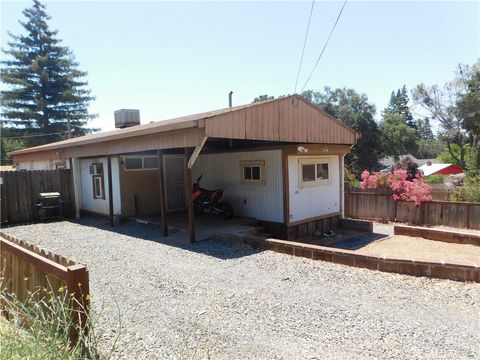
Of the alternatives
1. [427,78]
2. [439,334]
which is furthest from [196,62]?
[427,78]

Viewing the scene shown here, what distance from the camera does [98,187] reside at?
11852 millimetres

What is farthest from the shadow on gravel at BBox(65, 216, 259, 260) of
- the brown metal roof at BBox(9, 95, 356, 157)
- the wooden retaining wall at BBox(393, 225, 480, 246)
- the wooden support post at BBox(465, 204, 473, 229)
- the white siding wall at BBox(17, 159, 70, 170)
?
the wooden support post at BBox(465, 204, 473, 229)

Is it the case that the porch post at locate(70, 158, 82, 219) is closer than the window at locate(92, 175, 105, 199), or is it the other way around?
the window at locate(92, 175, 105, 199)

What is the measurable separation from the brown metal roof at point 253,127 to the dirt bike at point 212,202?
264 cm

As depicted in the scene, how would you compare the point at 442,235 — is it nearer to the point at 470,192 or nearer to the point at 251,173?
the point at 251,173

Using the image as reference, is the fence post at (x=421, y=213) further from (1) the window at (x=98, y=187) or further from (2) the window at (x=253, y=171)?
(1) the window at (x=98, y=187)

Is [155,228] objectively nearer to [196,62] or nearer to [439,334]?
[196,62]

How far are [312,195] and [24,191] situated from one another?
9.46 meters

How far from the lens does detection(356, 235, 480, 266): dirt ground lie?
6.75 metres

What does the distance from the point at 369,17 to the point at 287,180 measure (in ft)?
15.3

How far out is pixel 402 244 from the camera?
8.34 meters

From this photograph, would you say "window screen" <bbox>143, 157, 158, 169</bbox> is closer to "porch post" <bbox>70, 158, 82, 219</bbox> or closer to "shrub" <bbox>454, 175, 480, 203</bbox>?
"porch post" <bbox>70, 158, 82, 219</bbox>

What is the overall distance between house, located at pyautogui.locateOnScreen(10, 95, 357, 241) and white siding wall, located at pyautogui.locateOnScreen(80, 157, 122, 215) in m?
0.03

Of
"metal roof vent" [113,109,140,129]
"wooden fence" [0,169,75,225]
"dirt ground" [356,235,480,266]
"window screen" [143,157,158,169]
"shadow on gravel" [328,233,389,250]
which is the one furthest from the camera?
"metal roof vent" [113,109,140,129]
